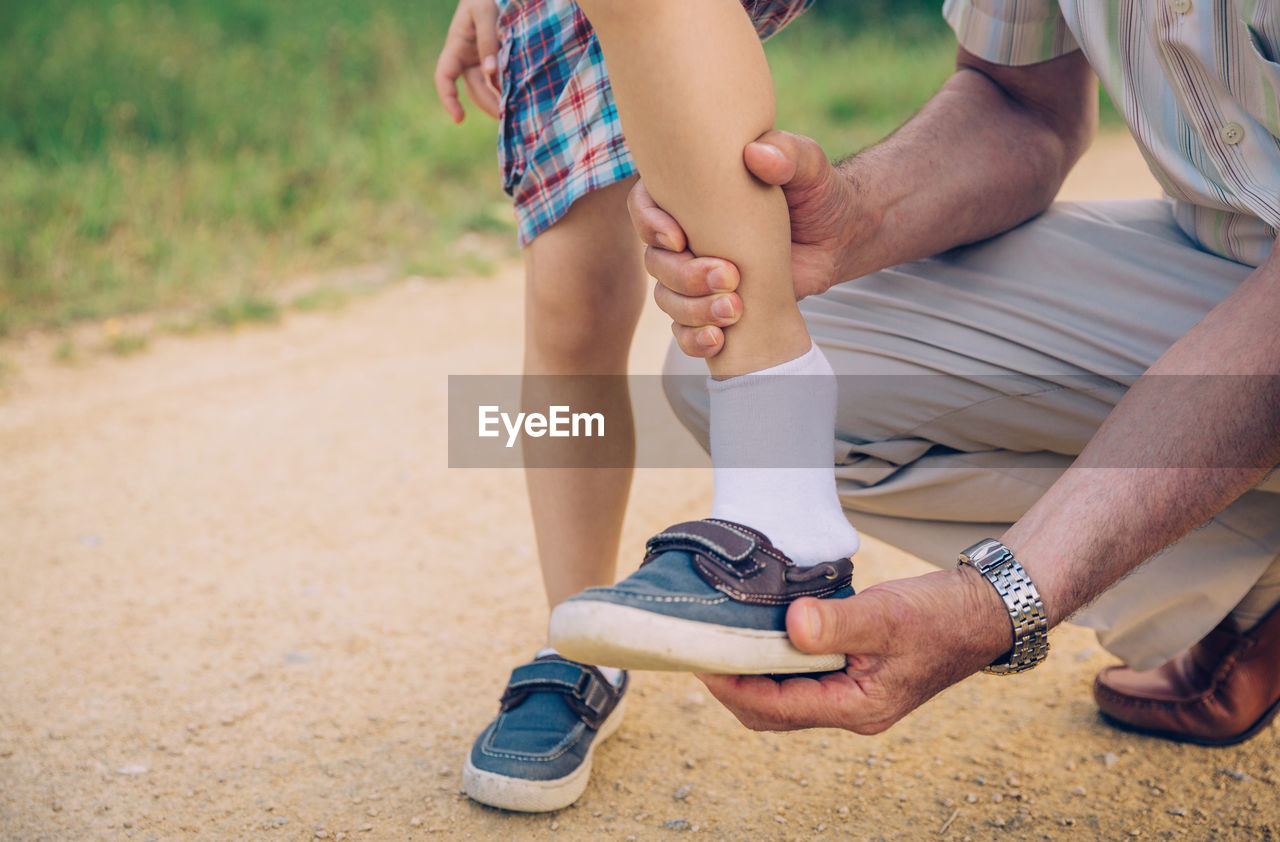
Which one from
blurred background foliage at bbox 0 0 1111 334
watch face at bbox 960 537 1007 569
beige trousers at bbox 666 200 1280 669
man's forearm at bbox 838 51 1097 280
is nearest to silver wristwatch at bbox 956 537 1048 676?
watch face at bbox 960 537 1007 569

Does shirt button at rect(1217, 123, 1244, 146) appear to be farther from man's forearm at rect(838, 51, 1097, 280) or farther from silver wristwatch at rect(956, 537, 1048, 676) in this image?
silver wristwatch at rect(956, 537, 1048, 676)

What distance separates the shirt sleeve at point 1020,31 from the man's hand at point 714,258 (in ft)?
1.50

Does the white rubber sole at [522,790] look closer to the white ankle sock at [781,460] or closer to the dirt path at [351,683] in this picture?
the dirt path at [351,683]

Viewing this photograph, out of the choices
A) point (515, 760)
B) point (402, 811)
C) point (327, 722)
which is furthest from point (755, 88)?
point (327, 722)

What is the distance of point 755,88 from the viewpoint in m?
1.20

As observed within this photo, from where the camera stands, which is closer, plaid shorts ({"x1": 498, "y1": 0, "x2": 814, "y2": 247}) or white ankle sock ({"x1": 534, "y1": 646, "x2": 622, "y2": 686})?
plaid shorts ({"x1": 498, "y1": 0, "x2": 814, "y2": 247})

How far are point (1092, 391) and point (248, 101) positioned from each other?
474 cm

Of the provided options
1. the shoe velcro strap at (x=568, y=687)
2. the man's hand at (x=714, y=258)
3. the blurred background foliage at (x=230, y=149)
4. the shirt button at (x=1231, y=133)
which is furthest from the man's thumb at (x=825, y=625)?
the blurred background foliage at (x=230, y=149)

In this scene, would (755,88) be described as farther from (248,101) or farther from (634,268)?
(248,101)

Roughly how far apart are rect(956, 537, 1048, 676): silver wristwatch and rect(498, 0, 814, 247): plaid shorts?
73cm

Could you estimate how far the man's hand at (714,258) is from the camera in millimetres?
1197

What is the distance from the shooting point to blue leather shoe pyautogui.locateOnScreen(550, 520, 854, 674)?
1076 mm

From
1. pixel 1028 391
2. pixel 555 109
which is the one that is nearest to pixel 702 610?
pixel 1028 391

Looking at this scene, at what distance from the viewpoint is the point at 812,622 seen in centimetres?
107
